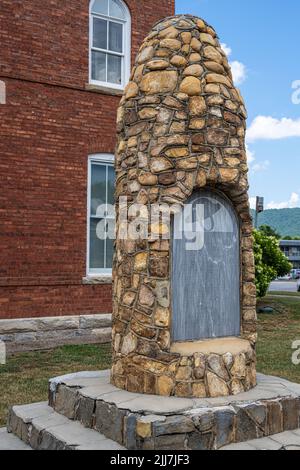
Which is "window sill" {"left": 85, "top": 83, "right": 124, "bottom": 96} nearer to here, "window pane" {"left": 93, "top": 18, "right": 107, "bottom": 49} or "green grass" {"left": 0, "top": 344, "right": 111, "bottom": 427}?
"window pane" {"left": 93, "top": 18, "right": 107, "bottom": 49}

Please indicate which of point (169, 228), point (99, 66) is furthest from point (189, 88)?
point (99, 66)

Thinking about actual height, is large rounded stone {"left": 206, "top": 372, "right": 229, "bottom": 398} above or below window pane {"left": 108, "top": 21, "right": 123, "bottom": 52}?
below

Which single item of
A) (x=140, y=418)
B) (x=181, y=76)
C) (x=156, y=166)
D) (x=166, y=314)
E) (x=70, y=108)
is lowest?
(x=140, y=418)

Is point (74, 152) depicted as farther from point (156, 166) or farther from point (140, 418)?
point (140, 418)

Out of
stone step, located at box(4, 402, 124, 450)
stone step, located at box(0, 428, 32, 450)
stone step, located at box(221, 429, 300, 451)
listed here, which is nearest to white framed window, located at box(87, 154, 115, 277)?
stone step, located at box(4, 402, 124, 450)

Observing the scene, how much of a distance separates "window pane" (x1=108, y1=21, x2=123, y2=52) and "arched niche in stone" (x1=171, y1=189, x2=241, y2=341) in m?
7.26

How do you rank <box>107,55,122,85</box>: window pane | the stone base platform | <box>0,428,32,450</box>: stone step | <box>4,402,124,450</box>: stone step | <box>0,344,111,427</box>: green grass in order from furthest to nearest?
<box>107,55,122,85</box>: window pane
<box>0,344,111,427</box>: green grass
<box>0,428,32,450</box>: stone step
<box>4,402,124,450</box>: stone step
the stone base platform

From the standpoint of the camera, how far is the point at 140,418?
419 centimetres

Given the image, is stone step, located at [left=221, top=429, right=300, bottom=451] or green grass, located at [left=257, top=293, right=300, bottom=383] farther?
green grass, located at [left=257, top=293, right=300, bottom=383]

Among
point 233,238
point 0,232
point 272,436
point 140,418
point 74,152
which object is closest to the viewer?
point 140,418

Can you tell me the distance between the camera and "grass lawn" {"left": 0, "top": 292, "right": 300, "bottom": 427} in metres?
6.80

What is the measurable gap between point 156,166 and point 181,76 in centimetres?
92

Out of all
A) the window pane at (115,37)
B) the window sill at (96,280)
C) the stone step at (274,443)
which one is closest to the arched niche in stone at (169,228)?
the stone step at (274,443)
